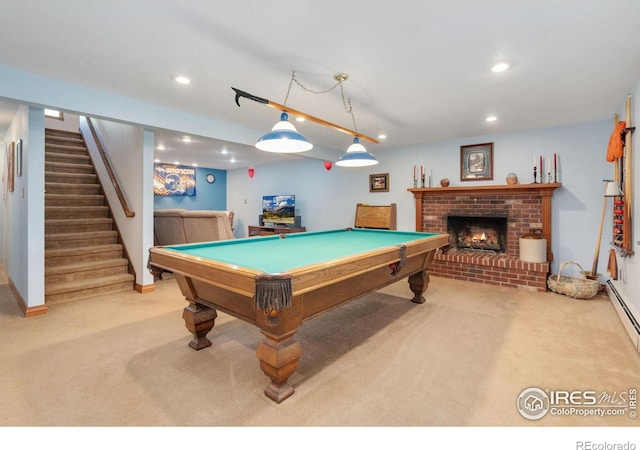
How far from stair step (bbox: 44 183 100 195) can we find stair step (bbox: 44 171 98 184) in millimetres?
153

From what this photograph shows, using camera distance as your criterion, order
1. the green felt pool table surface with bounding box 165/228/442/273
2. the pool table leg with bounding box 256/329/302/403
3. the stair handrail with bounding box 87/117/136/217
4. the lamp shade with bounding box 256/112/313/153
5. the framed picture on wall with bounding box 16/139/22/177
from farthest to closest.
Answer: the stair handrail with bounding box 87/117/136/217, the framed picture on wall with bounding box 16/139/22/177, the lamp shade with bounding box 256/112/313/153, the green felt pool table surface with bounding box 165/228/442/273, the pool table leg with bounding box 256/329/302/403

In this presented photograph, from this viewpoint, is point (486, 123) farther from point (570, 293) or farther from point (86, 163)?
point (86, 163)

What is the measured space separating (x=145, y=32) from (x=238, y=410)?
7.93 feet

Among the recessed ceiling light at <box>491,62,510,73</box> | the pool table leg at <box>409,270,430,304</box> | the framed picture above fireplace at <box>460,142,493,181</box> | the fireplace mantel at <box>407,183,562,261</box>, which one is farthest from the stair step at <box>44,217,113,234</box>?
the framed picture above fireplace at <box>460,142,493,181</box>

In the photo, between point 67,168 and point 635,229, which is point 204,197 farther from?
point 635,229

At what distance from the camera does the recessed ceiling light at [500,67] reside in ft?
8.11

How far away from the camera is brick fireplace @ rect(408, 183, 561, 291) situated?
4.28 meters

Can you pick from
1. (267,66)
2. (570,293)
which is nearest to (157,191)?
(267,66)

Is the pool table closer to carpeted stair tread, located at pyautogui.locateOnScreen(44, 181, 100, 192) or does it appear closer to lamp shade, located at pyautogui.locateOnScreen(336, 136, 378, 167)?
lamp shade, located at pyautogui.locateOnScreen(336, 136, 378, 167)

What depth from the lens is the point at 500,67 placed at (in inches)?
99.1

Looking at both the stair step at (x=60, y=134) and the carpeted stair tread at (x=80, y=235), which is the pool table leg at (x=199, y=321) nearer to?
the carpeted stair tread at (x=80, y=235)

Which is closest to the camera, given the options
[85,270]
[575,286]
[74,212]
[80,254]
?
[575,286]

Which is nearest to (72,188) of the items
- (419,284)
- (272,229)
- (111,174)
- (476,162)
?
(111,174)

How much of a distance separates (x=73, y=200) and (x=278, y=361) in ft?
16.3
